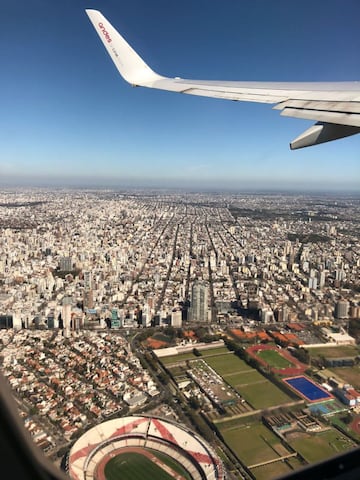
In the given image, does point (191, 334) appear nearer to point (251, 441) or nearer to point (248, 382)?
point (248, 382)

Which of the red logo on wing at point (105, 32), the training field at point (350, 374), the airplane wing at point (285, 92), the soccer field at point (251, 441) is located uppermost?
the red logo on wing at point (105, 32)

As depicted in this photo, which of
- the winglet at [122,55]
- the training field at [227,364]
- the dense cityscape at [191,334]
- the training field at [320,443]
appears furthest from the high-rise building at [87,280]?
the winglet at [122,55]

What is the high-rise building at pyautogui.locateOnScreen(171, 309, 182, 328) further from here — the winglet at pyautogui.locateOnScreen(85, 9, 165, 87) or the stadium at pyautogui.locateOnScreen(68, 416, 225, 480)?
the winglet at pyautogui.locateOnScreen(85, 9, 165, 87)

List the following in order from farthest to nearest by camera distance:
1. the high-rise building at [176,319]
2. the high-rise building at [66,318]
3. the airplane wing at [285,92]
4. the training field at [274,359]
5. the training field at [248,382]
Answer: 1. the high-rise building at [176,319]
2. the high-rise building at [66,318]
3. the training field at [274,359]
4. the training field at [248,382]
5. the airplane wing at [285,92]

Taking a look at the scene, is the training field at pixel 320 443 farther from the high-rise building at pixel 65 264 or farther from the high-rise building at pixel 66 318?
the high-rise building at pixel 65 264

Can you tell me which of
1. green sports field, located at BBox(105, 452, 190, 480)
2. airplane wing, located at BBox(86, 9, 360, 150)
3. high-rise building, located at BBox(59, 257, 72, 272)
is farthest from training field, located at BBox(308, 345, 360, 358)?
high-rise building, located at BBox(59, 257, 72, 272)

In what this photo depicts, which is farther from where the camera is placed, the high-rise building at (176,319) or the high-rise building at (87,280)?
the high-rise building at (87,280)
